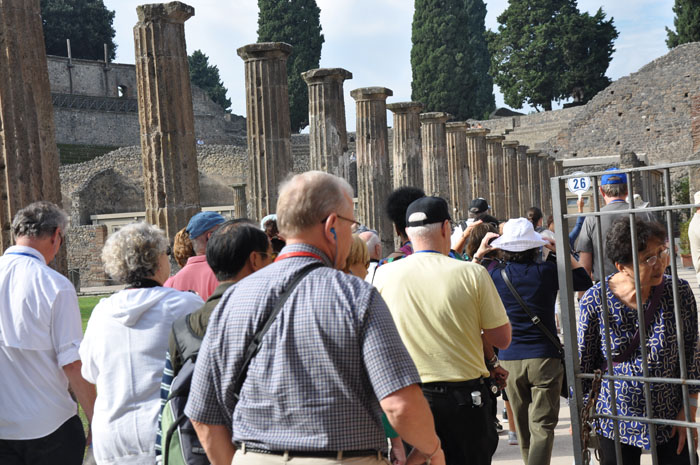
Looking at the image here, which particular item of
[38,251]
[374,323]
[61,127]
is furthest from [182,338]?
[61,127]

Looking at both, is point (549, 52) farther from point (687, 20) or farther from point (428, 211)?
point (428, 211)

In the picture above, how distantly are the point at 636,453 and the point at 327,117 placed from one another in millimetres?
10641

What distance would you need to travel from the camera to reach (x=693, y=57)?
148 ft

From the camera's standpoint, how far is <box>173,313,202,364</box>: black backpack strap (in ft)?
9.86

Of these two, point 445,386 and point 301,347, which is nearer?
point 301,347

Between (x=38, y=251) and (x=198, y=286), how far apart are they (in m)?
0.97

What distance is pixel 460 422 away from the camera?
151 inches

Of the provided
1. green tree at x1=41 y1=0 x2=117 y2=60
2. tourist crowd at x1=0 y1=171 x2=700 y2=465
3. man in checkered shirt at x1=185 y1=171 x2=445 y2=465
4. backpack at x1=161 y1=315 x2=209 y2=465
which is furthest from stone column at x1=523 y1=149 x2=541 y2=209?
green tree at x1=41 y1=0 x2=117 y2=60

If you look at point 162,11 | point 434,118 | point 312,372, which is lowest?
point 312,372

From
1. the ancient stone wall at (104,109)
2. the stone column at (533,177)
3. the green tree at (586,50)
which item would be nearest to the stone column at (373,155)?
the stone column at (533,177)

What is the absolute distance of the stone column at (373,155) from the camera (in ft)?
51.0

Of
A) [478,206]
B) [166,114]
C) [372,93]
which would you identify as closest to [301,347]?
[478,206]

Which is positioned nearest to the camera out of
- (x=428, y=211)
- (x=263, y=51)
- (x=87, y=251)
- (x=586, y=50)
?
(x=428, y=211)

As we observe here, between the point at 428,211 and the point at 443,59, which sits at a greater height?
the point at 443,59
